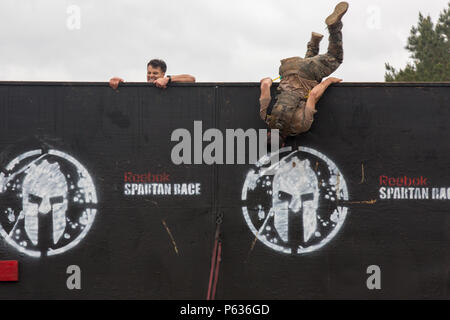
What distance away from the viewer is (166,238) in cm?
472

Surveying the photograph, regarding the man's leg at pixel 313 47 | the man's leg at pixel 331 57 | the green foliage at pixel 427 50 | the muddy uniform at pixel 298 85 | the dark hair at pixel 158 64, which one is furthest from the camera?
the green foliage at pixel 427 50

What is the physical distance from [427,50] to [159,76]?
23.9 metres

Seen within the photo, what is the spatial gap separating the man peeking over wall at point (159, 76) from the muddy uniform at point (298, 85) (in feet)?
2.76

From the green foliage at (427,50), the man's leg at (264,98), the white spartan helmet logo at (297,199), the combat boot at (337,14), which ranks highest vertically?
the green foliage at (427,50)

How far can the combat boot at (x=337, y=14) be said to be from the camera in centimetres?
452

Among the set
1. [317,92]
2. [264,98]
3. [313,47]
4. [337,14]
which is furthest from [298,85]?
[337,14]

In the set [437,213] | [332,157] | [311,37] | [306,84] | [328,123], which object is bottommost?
[437,213]

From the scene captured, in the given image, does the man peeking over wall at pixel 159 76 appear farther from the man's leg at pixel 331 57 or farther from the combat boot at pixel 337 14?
the combat boot at pixel 337 14

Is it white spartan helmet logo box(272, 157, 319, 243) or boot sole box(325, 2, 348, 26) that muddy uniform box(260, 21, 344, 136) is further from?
white spartan helmet logo box(272, 157, 319, 243)

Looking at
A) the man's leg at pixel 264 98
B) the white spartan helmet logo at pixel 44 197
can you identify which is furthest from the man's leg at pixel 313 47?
the white spartan helmet logo at pixel 44 197

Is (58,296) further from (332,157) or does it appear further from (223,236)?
(332,157)

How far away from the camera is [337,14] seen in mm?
4535

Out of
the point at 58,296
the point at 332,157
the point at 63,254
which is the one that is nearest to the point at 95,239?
the point at 63,254
